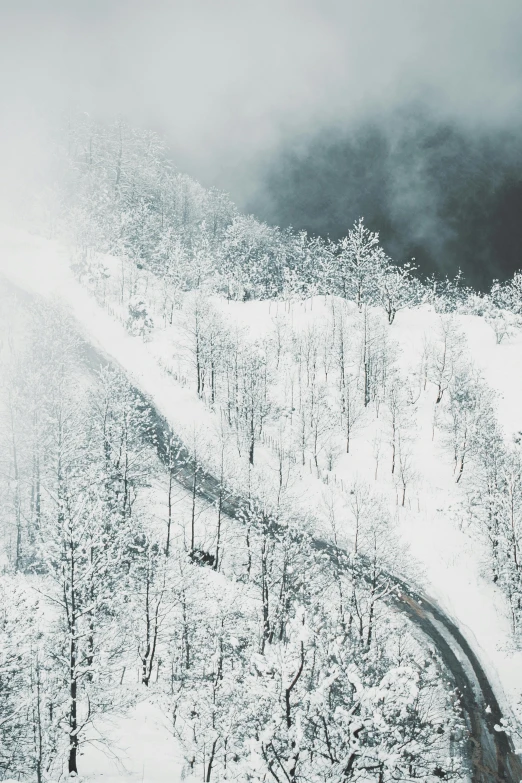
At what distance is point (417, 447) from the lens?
52.3 meters

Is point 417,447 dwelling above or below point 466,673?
above

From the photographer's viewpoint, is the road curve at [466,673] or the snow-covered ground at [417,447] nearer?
the road curve at [466,673]

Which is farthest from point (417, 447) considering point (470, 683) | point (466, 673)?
point (470, 683)

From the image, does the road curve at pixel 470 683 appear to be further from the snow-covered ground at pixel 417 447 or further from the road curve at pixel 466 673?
the snow-covered ground at pixel 417 447

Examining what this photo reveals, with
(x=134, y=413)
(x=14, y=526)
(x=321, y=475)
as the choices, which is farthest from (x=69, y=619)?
(x=321, y=475)

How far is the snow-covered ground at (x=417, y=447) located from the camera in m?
22.9

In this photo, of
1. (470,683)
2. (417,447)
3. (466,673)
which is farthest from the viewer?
(417,447)

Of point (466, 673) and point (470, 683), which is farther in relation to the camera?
point (466, 673)

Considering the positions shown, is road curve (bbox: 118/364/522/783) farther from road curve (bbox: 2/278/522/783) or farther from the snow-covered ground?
the snow-covered ground

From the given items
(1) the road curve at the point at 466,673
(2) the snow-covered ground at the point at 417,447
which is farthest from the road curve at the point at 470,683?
(2) the snow-covered ground at the point at 417,447

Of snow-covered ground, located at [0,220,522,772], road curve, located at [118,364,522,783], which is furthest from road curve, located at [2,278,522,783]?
snow-covered ground, located at [0,220,522,772]

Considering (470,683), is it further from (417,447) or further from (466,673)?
(417,447)

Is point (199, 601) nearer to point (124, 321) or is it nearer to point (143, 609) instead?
point (143, 609)

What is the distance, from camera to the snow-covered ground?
22.9 meters
